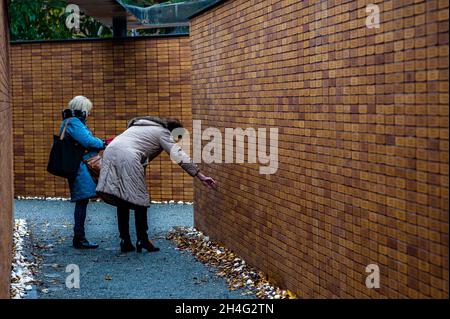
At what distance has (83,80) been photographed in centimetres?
1365

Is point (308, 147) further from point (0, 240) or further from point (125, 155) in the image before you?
point (125, 155)

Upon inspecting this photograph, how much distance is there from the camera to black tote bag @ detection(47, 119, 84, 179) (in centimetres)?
906

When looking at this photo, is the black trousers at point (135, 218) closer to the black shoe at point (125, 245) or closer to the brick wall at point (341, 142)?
the black shoe at point (125, 245)

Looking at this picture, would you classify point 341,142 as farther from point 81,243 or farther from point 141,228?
point 81,243

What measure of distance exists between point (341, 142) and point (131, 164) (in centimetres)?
359

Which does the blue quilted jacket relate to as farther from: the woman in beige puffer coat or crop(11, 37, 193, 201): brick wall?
crop(11, 37, 193, 201): brick wall

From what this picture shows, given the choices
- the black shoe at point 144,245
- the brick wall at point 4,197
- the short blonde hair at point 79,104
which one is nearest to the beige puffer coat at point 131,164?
the black shoe at point 144,245

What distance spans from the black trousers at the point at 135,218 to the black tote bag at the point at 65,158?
0.77 meters

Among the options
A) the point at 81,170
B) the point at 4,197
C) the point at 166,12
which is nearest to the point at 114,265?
the point at 81,170

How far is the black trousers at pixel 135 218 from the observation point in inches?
339

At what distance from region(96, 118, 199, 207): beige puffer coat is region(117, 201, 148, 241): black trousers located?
13 cm

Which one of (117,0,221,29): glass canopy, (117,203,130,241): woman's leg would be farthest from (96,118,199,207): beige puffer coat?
(117,0,221,29): glass canopy

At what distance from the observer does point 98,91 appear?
1355cm

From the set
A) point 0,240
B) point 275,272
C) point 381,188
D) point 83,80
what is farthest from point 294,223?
point 83,80
